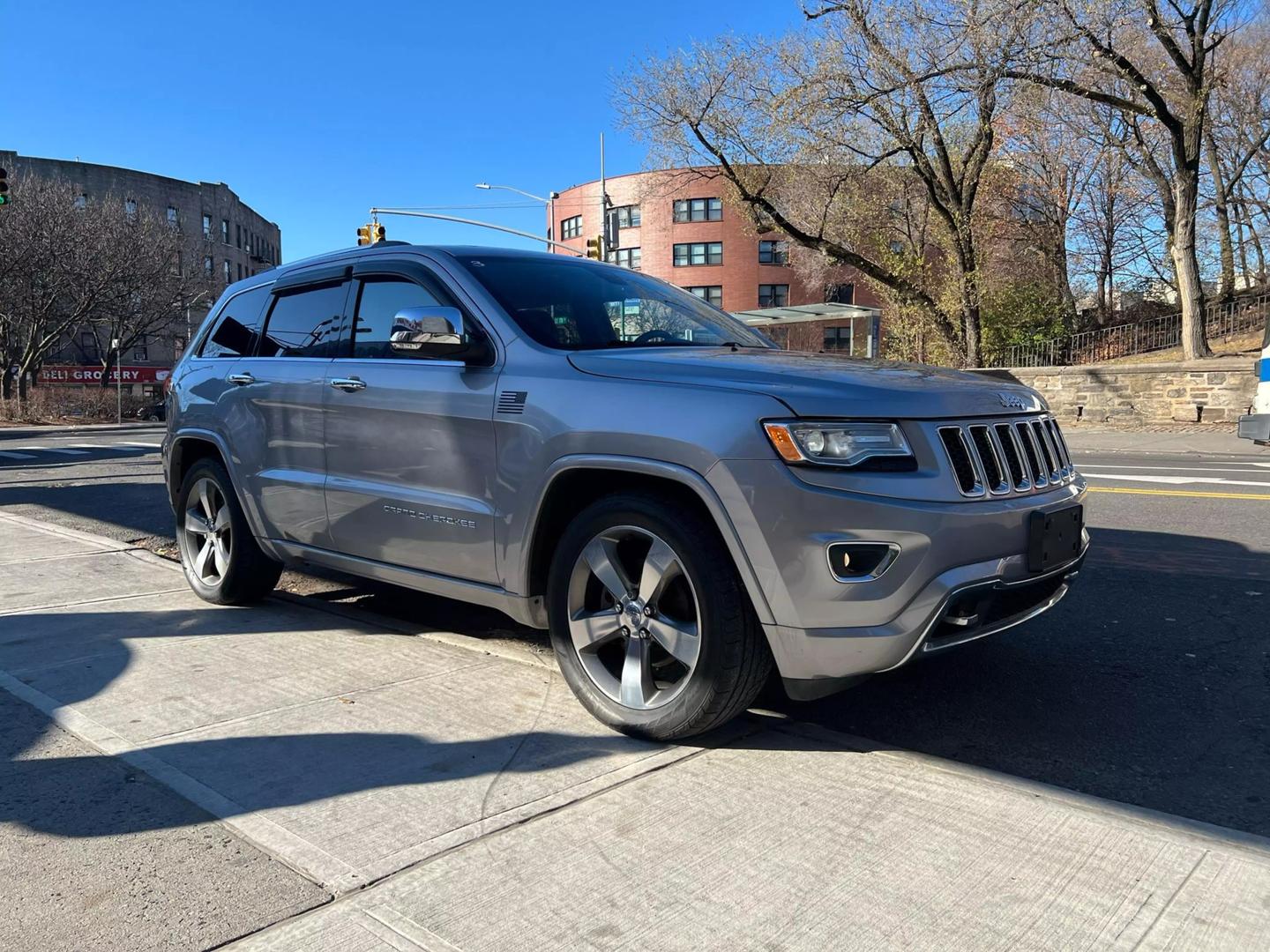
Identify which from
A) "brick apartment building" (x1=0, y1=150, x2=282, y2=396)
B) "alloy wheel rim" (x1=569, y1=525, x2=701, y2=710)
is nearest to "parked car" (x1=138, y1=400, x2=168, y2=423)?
"brick apartment building" (x1=0, y1=150, x2=282, y2=396)

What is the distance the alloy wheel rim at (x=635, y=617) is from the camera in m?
3.22

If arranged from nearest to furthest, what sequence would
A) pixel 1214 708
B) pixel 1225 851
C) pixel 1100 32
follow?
1. pixel 1225 851
2. pixel 1214 708
3. pixel 1100 32

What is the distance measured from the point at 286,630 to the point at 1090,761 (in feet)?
12.2

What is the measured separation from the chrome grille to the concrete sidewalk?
0.94m

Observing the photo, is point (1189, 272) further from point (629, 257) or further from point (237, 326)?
point (629, 257)

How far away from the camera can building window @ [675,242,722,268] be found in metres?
59.7

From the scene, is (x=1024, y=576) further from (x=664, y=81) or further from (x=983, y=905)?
(x=664, y=81)

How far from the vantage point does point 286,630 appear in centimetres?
495

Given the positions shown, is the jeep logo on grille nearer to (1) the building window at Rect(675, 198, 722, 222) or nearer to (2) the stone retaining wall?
(2) the stone retaining wall

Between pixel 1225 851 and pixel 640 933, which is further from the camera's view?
pixel 1225 851

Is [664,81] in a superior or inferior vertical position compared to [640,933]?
superior

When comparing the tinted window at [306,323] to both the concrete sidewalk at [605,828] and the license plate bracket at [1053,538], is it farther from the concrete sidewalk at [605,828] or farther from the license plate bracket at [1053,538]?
the license plate bracket at [1053,538]

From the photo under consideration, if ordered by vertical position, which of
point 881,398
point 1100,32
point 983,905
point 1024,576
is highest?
point 1100,32

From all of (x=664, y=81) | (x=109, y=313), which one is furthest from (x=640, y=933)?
(x=109, y=313)
